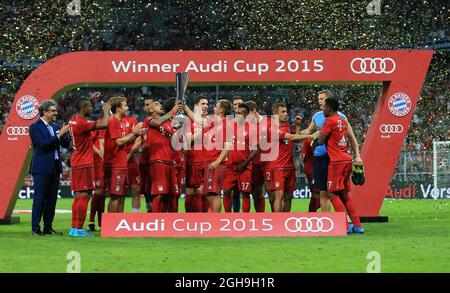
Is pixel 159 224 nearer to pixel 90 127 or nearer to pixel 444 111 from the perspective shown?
pixel 90 127

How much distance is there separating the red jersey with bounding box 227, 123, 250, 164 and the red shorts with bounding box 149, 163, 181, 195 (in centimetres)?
127

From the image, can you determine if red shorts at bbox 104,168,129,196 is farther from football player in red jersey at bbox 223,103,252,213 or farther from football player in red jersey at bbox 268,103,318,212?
football player in red jersey at bbox 268,103,318,212

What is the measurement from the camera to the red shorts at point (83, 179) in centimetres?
1439

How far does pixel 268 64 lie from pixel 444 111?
18987mm

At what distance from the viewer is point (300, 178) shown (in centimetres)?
3152

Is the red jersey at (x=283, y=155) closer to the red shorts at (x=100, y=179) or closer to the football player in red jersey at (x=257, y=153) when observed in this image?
the football player in red jersey at (x=257, y=153)

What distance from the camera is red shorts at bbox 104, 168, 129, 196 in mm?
15195

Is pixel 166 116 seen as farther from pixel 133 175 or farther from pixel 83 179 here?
pixel 133 175

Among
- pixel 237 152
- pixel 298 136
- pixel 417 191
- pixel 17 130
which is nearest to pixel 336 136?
pixel 298 136

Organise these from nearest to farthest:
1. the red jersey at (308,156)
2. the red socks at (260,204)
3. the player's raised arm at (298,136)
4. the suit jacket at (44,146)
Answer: the suit jacket at (44,146), the player's raised arm at (298,136), the red socks at (260,204), the red jersey at (308,156)

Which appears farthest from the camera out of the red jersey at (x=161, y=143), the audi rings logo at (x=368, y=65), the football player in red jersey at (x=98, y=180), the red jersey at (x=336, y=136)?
the audi rings logo at (x=368, y=65)

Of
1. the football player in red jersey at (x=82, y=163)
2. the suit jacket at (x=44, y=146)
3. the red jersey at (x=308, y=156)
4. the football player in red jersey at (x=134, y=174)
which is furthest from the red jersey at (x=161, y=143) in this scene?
the red jersey at (x=308, y=156)

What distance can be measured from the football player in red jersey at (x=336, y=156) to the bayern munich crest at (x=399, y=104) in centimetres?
332

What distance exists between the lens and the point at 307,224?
13.8 m
